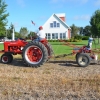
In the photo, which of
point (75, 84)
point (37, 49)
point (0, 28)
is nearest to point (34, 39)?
point (37, 49)

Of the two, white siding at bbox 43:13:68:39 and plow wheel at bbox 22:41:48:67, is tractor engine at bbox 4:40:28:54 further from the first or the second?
white siding at bbox 43:13:68:39

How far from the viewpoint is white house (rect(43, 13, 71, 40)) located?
56.5m

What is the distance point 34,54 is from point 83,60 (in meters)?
2.11

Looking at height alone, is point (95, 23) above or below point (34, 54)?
above

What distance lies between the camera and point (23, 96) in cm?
515

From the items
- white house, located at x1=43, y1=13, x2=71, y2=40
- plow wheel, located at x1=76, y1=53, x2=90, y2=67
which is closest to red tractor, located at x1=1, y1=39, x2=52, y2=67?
plow wheel, located at x1=76, y1=53, x2=90, y2=67

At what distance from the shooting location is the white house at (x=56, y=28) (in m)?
56.5

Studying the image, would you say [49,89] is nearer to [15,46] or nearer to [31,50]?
[31,50]

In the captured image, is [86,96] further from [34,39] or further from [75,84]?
[34,39]

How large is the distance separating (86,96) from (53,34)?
170ft

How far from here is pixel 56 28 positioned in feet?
187

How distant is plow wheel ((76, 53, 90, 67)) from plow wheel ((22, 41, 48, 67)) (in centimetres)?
142

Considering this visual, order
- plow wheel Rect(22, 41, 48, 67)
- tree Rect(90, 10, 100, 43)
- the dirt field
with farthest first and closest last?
tree Rect(90, 10, 100, 43) < plow wheel Rect(22, 41, 48, 67) < the dirt field

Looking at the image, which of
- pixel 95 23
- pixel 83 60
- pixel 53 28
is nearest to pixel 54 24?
pixel 53 28
